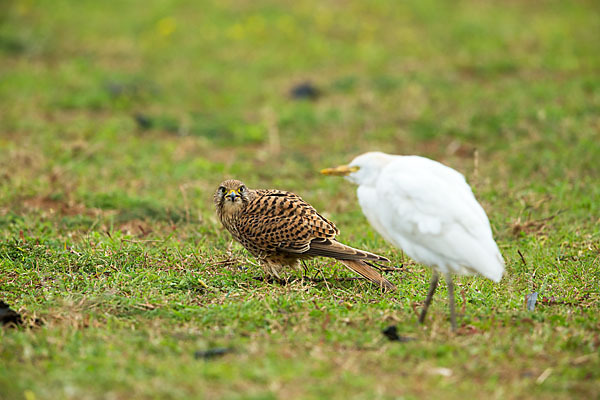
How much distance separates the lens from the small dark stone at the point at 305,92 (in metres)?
11.5

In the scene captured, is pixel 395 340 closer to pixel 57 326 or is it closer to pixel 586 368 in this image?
pixel 586 368

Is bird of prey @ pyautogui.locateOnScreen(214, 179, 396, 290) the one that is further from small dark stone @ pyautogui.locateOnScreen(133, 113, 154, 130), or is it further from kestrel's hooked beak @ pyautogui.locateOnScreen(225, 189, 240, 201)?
small dark stone @ pyautogui.locateOnScreen(133, 113, 154, 130)

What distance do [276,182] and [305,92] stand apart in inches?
129

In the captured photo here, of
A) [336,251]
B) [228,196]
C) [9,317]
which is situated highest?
[228,196]

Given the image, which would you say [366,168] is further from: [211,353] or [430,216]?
[211,353]

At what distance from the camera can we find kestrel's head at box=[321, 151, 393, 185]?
4.61 metres

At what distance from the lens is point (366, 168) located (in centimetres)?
462

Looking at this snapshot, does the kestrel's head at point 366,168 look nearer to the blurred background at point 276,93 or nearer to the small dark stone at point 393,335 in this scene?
the small dark stone at point 393,335

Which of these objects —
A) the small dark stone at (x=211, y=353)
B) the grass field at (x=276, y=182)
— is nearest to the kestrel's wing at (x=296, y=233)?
the grass field at (x=276, y=182)

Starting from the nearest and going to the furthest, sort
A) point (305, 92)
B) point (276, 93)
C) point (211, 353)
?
point (211, 353)
point (305, 92)
point (276, 93)

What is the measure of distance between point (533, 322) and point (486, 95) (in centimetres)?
669

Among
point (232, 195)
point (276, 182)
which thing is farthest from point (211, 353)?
point (276, 182)

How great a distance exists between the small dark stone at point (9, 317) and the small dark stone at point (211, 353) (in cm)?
132

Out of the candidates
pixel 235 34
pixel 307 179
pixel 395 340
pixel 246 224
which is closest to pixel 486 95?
pixel 307 179
